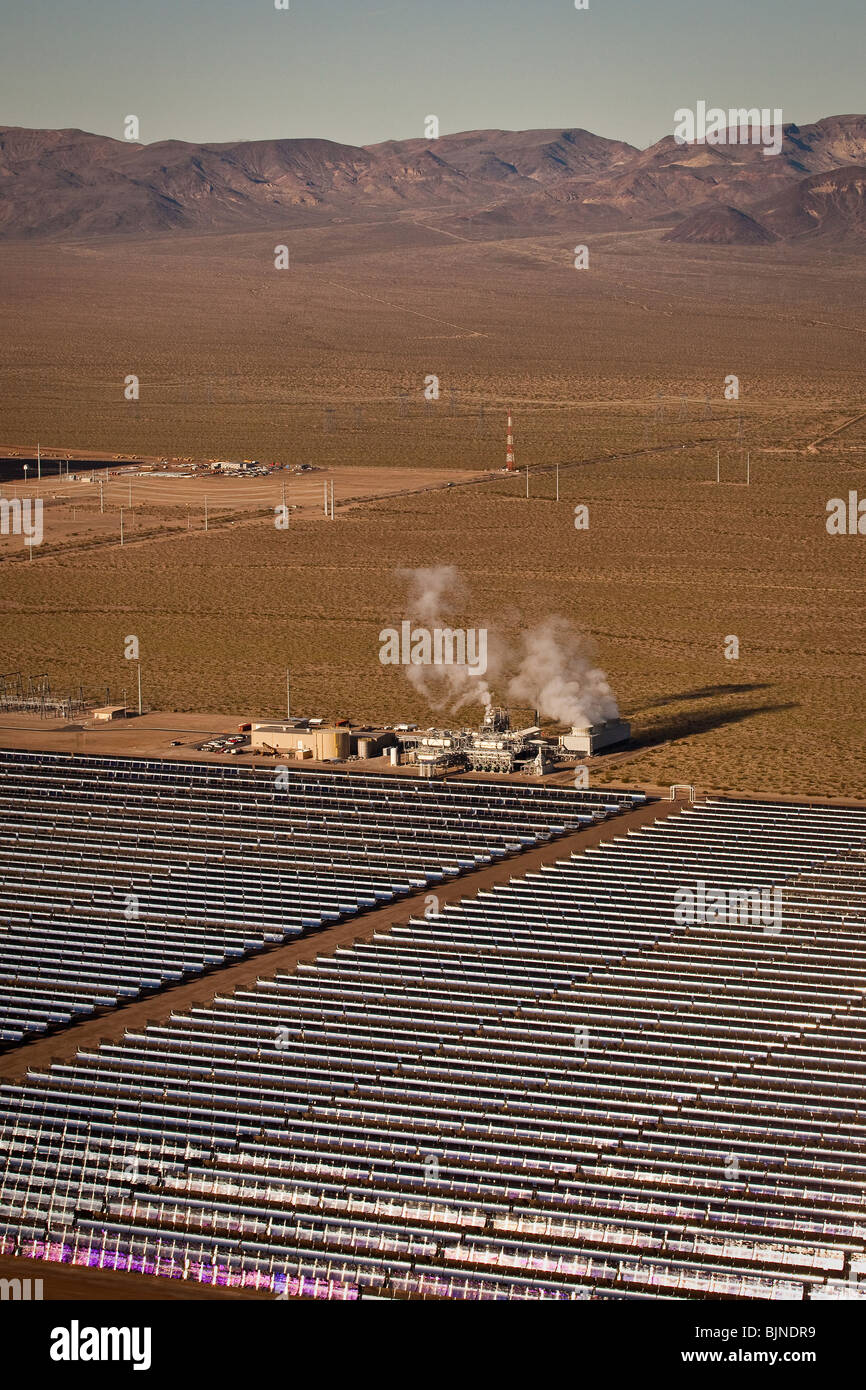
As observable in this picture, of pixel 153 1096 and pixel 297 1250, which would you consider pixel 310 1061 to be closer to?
pixel 153 1096

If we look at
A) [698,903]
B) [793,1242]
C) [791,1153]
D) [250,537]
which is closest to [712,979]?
[698,903]

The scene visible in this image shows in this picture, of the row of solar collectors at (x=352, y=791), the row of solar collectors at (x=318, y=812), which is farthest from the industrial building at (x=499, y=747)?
the row of solar collectors at (x=318, y=812)

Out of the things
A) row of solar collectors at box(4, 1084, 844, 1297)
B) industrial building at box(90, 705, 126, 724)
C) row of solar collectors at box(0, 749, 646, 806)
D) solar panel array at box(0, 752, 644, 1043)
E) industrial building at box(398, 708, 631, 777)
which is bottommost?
row of solar collectors at box(4, 1084, 844, 1297)

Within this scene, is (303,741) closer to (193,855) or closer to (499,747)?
(499,747)

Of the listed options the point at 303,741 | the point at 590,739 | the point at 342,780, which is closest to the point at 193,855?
the point at 342,780

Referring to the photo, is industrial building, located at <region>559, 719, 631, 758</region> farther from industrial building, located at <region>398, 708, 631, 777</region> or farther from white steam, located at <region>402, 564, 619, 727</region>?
white steam, located at <region>402, 564, 619, 727</region>

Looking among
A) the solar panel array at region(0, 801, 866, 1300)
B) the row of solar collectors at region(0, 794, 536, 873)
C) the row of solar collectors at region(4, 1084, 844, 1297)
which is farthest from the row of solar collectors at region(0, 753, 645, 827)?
the row of solar collectors at region(4, 1084, 844, 1297)
